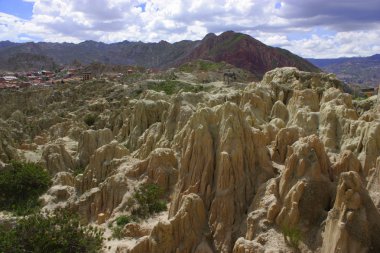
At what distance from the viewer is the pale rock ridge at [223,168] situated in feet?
78.3

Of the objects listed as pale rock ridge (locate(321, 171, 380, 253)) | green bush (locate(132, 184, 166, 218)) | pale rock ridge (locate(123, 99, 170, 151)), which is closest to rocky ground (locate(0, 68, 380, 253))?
pale rock ridge (locate(321, 171, 380, 253))

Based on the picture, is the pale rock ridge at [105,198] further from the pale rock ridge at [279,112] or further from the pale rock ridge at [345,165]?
the pale rock ridge at [279,112]

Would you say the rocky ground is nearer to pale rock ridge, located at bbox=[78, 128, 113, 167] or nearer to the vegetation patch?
pale rock ridge, located at bbox=[78, 128, 113, 167]

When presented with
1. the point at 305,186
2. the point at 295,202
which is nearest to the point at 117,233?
the point at 295,202

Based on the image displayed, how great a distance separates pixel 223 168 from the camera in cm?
2492

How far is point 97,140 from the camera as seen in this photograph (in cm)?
5038

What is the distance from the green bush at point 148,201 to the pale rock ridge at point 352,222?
11556 mm

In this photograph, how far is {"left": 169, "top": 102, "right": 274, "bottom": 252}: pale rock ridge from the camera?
2386 cm

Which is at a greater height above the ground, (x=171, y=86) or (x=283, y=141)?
(x=283, y=141)

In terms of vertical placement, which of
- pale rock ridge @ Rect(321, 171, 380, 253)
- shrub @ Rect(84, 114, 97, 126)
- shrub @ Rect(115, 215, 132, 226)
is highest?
pale rock ridge @ Rect(321, 171, 380, 253)

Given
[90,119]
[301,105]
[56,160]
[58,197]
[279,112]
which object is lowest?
[90,119]

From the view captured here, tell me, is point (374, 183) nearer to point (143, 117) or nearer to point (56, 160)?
point (143, 117)

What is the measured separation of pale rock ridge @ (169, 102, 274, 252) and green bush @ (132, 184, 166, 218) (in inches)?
95.5

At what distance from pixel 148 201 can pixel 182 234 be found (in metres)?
5.87
